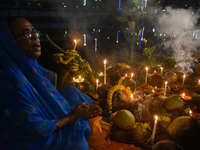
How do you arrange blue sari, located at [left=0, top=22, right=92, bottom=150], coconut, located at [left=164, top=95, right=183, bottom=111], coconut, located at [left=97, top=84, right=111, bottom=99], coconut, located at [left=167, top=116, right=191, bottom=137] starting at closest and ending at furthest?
blue sari, located at [left=0, top=22, right=92, bottom=150]
coconut, located at [left=167, top=116, right=191, bottom=137]
coconut, located at [left=164, top=95, right=183, bottom=111]
coconut, located at [left=97, top=84, right=111, bottom=99]

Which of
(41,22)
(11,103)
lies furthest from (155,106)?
(41,22)

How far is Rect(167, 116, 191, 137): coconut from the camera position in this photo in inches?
83.1

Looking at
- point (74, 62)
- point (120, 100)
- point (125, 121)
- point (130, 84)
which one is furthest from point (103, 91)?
point (74, 62)

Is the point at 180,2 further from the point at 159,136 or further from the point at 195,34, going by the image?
the point at 159,136

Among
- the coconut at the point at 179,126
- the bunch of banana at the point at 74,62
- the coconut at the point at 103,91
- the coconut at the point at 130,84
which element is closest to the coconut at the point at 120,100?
the coconut at the point at 103,91

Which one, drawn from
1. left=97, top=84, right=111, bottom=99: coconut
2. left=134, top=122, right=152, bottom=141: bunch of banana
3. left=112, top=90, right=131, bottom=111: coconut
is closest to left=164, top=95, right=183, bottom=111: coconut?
left=134, top=122, right=152, bottom=141: bunch of banana

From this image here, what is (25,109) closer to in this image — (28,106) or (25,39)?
(28,106)

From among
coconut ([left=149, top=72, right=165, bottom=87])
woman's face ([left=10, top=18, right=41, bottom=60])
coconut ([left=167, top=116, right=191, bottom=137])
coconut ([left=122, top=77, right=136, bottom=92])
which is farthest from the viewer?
coconut ([left=149, top=72, right=165, bottom=87])

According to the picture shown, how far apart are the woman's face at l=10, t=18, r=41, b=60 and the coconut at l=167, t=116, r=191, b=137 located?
2.11m

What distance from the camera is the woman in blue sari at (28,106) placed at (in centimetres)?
133

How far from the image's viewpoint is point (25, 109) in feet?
4.39

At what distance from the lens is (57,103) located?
167cm

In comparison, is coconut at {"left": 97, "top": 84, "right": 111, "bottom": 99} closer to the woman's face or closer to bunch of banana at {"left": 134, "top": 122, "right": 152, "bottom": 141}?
bunch of banana at {"left": 134, "top": 122, "right": 152, "bottom": 141}

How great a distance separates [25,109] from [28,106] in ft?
0.13
